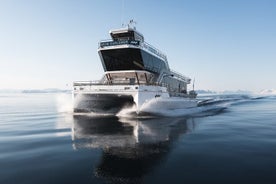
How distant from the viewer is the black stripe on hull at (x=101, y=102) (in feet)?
77.3

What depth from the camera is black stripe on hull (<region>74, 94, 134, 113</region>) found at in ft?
77.3

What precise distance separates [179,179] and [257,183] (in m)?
2.08

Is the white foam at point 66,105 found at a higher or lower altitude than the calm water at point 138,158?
higher

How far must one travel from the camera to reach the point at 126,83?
2231 centimetres

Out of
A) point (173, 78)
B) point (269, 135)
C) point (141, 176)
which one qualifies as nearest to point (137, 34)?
point (173, 78)

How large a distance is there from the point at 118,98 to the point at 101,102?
241 cm

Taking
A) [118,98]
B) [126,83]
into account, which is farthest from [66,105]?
[126,83]

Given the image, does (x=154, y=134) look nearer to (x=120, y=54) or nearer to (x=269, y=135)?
(x=269, y=135)

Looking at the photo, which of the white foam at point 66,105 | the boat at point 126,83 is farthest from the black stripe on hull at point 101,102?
the white foam at point 66,105

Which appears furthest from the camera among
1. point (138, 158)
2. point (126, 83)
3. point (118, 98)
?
point (118, 98)

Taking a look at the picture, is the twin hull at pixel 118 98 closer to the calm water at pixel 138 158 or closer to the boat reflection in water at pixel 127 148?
the boat reflection in water at pixel 127 148

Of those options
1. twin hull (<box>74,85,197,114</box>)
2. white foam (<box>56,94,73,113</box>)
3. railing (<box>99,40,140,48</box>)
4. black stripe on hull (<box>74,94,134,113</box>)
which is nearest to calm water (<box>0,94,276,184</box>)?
twin hull (<box>74,85,197,114</box>)

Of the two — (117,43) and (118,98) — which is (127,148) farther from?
(117,43)

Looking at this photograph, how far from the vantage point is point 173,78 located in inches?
1366
